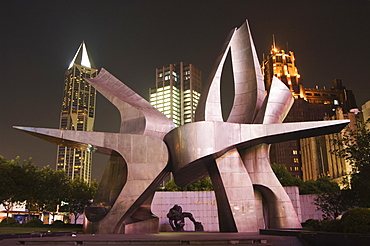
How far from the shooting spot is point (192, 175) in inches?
926

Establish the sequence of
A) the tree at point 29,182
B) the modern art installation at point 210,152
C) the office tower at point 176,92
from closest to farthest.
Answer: the modern art installation at point 210,152 < the tree at point 29,182 < the office tower at point 176,92

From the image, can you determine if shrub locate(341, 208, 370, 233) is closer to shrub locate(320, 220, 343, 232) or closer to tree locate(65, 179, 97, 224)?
shrub locate(320, 220, 343, 232)

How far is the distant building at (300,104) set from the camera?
110m

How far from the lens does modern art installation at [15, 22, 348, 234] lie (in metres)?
19.6

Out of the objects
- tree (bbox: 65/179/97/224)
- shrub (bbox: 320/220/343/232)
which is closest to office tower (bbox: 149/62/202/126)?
tree (bbox: 65/179/97/224)

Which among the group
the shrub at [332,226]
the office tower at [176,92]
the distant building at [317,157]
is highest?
the office tower at [176,92]

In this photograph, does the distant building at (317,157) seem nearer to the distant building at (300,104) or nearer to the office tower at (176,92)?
the distant building at (300,104)

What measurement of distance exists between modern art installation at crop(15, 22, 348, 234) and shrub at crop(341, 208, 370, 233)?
26.2 ft

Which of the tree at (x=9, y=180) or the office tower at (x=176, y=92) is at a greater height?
the office tower at (x=176, y=92)

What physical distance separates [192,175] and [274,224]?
6.01m

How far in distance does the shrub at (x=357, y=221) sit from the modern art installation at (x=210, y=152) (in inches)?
314

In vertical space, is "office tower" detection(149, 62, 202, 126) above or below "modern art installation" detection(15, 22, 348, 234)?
above

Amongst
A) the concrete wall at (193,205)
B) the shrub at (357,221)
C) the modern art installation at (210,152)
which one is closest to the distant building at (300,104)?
the concrete wall at (193,205)

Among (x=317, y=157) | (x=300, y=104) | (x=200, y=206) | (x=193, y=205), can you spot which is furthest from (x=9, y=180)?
(x=300, y=104)
